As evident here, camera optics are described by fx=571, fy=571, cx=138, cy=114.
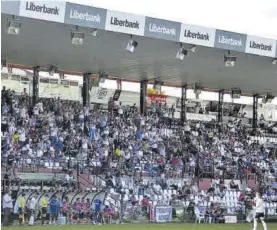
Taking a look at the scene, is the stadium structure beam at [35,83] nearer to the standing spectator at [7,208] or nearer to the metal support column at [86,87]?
the metal support column at [86,87]

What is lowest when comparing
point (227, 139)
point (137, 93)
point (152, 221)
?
point (152, 221)

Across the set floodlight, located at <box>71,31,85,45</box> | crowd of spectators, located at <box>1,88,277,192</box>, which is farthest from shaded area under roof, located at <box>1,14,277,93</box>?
crowd of spectators, located at <box>1,88,277,192</box>

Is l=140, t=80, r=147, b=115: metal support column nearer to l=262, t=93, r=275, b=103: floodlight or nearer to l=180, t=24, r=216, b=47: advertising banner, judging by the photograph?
l=262, t=93, r=275, b=103: floodlight

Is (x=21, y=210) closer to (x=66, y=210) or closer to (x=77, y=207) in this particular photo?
(x=66, y=210)

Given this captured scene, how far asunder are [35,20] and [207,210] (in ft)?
40.4

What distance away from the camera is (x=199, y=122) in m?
38.2

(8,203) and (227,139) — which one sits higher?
(227,139)

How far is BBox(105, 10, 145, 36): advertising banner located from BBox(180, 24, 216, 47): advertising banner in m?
1.99

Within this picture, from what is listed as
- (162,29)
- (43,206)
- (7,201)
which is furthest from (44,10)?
(43,206)

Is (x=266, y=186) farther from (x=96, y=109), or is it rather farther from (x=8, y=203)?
(x=8, y=203)

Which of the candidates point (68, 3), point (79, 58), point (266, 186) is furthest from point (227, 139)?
point (68, 3)

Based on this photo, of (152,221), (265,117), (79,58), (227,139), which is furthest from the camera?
(265,117)

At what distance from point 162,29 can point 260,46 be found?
5315 mm

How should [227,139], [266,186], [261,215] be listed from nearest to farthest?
[261,215] → [266,186] → [227,139]
